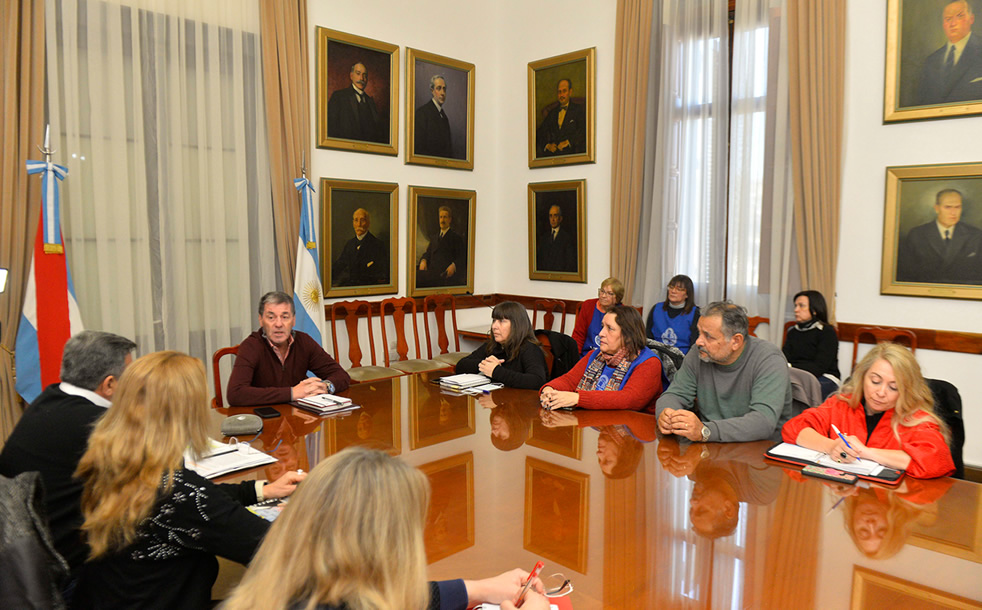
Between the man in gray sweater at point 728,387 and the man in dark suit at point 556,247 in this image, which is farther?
the man in dark suit at point 556,247

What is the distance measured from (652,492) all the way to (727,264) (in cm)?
460

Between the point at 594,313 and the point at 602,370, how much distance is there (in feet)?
9.91

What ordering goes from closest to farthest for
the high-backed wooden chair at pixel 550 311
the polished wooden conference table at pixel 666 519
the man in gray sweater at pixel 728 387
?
the polished wooden conference table at pixel 666 519 < the man in gray sweater at pixel 728 387 < the high-backed wooden chair at pixel 550 311

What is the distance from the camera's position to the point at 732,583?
1955 millimetres

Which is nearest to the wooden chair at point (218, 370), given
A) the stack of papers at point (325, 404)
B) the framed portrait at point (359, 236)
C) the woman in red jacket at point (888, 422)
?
the stack of papers at point (325, 404)

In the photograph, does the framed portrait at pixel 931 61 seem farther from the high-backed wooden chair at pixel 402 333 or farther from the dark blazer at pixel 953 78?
the high-backed wooden chair at pixel 402 333

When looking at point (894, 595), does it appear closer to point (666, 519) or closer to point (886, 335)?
point (666, 519)

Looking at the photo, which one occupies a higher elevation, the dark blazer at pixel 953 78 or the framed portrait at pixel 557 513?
the dark blazer at pixel 953 78

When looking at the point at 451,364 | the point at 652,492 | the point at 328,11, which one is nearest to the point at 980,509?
the point at 652,492

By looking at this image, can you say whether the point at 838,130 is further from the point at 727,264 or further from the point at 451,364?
the point at 451,364

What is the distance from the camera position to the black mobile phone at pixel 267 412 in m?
3.79

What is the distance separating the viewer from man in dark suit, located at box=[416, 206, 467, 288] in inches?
317

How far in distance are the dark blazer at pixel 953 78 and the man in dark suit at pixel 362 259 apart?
5251 mm

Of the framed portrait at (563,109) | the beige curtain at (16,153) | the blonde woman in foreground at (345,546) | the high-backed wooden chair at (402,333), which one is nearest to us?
the blonde woman in foreground at (345,546)
